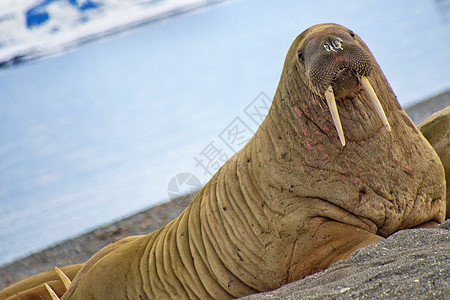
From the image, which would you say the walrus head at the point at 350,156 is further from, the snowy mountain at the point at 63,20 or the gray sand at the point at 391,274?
the snowy mountain at the point at 63,20

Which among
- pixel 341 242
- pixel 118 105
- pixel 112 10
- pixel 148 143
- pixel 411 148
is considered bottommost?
pixel 341 242

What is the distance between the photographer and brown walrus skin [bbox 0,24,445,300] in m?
2.56

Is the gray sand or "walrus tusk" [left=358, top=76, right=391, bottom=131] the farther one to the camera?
"walrus tusk" [left=358, top=76, right=391, bottom=131]

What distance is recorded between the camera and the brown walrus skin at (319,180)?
2.56 m

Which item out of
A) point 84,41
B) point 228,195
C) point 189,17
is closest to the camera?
point 228,195

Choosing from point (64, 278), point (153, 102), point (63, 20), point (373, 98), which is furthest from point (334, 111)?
point (63, 20)

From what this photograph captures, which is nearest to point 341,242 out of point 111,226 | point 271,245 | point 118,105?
point 271,245

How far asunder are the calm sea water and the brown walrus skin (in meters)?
3.19

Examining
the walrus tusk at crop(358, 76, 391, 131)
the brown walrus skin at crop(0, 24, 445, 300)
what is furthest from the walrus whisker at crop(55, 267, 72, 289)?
the walrus tusk at crop(358, 76, 391, 131)

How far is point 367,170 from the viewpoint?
264 centimetres

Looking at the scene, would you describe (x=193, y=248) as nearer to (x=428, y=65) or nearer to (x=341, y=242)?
(x=341, y=242)

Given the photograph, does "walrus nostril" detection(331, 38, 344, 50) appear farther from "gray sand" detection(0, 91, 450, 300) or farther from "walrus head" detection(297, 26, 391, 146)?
"gray sand" detection(0, 91, 450, 300)

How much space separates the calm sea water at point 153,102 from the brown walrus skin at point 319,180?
3191mm

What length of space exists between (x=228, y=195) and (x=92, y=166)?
5.77 m
